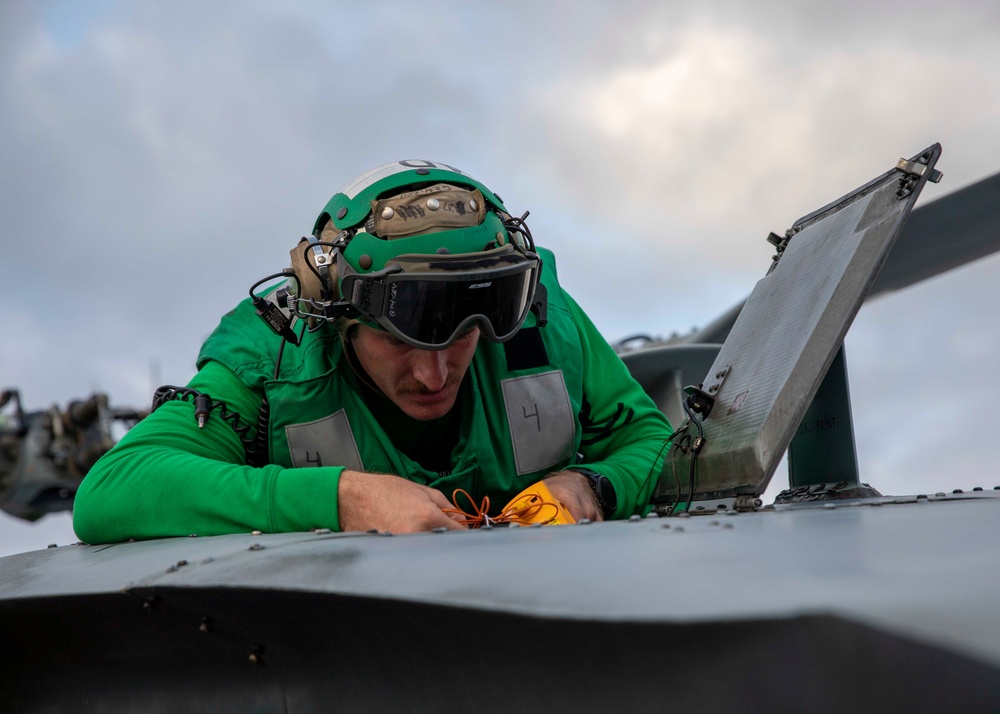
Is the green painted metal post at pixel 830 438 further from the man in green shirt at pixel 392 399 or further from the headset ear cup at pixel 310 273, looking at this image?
the headset ear cup at pixel 310 273

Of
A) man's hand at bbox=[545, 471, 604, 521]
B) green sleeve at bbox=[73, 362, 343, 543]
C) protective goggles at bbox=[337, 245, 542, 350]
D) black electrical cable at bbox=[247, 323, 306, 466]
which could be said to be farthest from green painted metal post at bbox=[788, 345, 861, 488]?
black electrical cable at bbox=[247, 323, 306, 466]

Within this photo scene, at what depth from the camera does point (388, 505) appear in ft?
6.14

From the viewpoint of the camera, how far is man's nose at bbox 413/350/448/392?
7.78ft

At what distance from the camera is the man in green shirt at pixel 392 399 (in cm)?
201

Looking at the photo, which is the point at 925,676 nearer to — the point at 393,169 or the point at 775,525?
the point at 775,525

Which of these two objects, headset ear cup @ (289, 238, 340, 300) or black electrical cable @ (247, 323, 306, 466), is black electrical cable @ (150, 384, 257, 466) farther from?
headset ear cup @ (289, 238, 340, 300)

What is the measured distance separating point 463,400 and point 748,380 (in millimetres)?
731

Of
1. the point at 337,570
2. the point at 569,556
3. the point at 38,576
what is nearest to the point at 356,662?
the point at 337,570

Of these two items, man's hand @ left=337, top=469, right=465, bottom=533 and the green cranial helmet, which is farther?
the green cranial helmet

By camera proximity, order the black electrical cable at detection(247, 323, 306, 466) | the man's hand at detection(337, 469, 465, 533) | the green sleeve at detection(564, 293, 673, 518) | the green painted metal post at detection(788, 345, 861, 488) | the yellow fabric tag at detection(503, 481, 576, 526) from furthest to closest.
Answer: the green sleeve at detection(564, 293, 673, 518)
the black electrical cable at detection(247, 323, 306, 466)
the green painted metal post at detection(788, 345, 861, 488)
the yellow fabric tag at detection(503, 481, 576, 526)
the man's hand at detection(337, 469, 465, 533)

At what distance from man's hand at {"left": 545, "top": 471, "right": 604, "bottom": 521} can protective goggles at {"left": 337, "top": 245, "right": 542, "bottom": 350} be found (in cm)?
39

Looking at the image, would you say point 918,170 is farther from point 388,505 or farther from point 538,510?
point 388,505

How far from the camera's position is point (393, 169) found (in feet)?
8.23

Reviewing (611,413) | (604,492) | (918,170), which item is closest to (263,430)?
(604,492)
